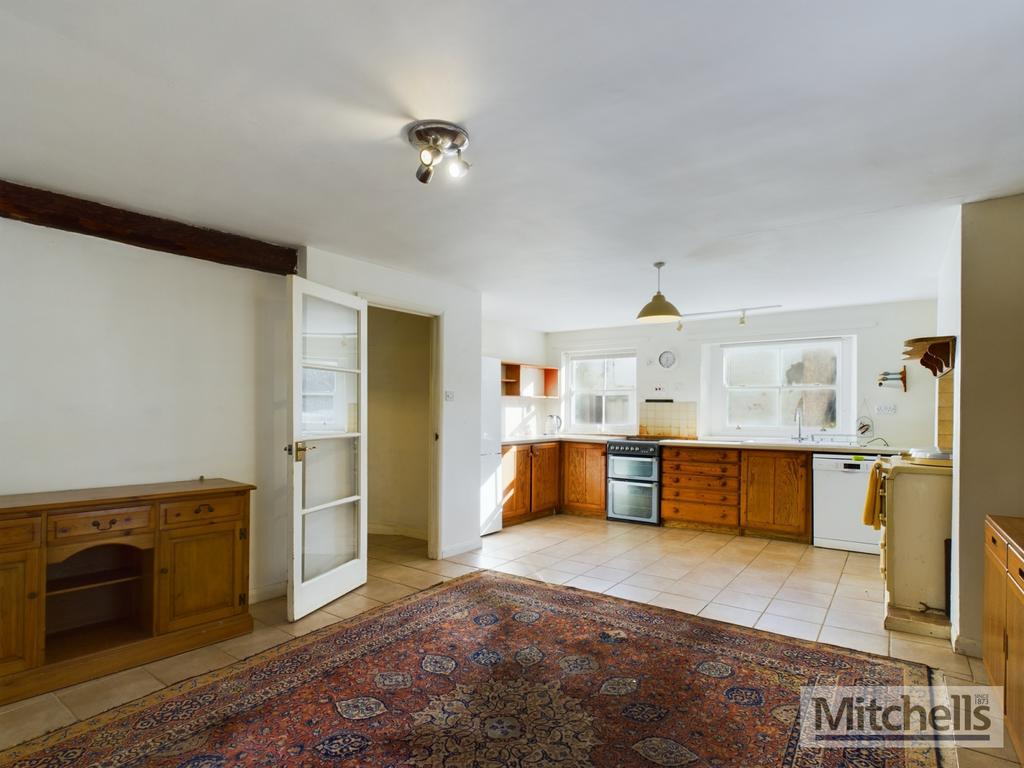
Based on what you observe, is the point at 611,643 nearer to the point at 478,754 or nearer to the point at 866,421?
the point at 478,754

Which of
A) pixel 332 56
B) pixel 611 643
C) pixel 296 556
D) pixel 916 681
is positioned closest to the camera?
pixel 332 56

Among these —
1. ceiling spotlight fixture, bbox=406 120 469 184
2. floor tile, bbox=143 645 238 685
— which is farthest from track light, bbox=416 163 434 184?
floor tile, bbox=143 645 238 685

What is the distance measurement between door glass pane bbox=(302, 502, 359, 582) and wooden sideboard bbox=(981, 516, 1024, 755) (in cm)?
348

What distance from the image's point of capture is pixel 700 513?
19.8 ft

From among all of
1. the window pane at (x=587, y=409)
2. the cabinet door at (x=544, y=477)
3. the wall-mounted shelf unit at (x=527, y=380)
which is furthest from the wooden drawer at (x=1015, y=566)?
the window pane at (x=587, y=409)

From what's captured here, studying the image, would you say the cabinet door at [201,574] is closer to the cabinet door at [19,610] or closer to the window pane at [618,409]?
the cabinet door at [19,610]

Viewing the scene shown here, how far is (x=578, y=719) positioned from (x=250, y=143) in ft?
9.15

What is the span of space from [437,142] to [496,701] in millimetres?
2403

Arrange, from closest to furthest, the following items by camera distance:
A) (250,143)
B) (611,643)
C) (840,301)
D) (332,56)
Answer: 1. (332,56)
2. (250,143)
3. (611,643)
4. (840,301)

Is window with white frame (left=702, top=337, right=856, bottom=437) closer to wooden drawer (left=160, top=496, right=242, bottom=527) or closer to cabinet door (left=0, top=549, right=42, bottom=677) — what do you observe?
wooden drawer (left=160, top=496, right=242, bottom=527)

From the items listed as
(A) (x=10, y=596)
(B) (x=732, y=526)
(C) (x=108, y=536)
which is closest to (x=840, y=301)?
(B) (x=732, y=526)

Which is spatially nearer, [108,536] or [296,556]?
[108,536]

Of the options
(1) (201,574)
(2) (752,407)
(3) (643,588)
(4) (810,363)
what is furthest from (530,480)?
(1) (201,574)

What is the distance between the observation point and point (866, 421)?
5715mm
